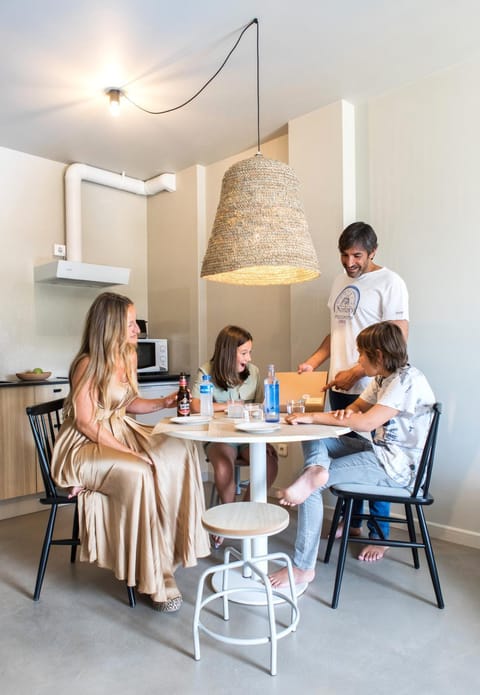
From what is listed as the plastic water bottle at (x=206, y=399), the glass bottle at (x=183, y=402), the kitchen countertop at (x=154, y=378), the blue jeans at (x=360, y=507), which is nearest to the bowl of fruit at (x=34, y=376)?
the kitchen countertop at (x=154, y=378)

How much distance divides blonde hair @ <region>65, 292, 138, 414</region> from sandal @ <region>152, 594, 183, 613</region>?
0.83 metres

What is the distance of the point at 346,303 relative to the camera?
8.98 feet

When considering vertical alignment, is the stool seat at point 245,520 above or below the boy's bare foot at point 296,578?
above

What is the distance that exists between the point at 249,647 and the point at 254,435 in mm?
742

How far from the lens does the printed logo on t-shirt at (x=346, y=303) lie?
8.80 feet

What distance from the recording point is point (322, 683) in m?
1.57

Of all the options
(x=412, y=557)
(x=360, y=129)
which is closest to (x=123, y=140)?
(x=360, y=129)

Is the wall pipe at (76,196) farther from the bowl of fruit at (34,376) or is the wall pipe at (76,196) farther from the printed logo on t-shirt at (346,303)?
the printed logo on t-shirt at (346,303)

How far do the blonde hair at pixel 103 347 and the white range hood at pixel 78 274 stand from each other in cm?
154

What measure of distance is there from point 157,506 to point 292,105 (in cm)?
253

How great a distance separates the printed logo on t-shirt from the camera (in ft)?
8.80

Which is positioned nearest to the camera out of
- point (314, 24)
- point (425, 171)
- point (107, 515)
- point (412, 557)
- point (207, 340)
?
point (107, 515)

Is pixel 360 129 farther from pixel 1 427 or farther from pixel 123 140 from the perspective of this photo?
pixel 1 427

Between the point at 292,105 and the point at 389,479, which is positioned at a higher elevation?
the point at 292,105
